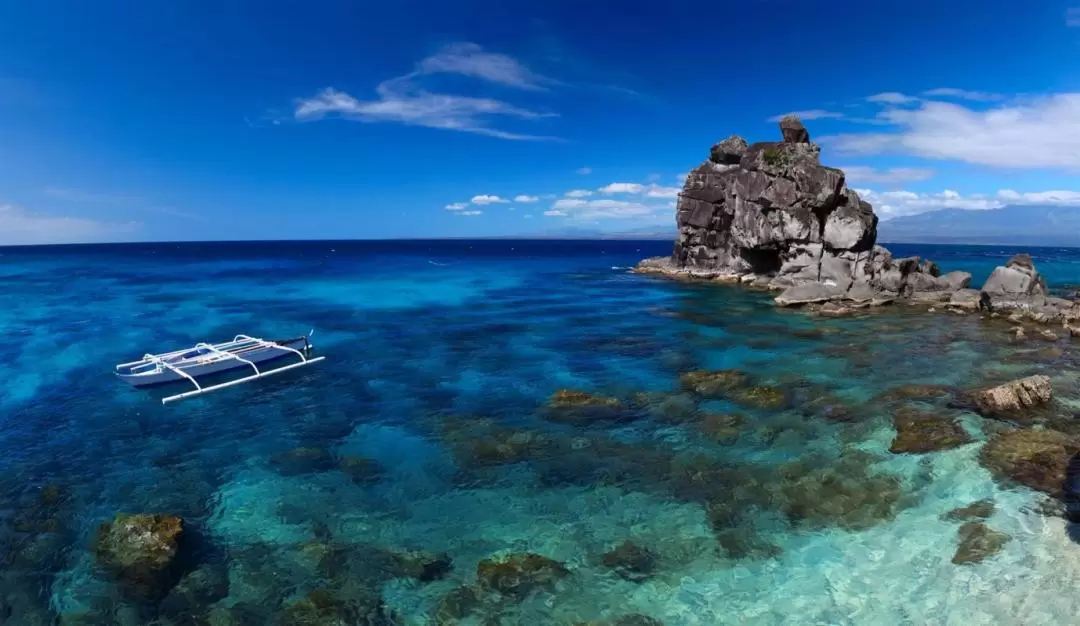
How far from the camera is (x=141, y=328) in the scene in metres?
38.5

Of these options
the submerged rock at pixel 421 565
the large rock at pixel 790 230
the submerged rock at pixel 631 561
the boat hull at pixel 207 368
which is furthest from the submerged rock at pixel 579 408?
the large rock at pixel 790 230

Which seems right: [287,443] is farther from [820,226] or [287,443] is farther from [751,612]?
[820,226]

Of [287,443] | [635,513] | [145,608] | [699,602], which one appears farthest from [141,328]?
[699,602]

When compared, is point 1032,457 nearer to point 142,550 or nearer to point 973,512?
point 973,512

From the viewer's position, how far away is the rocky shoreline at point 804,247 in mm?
41594

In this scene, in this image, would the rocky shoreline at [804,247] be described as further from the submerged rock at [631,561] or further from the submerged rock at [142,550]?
the submerged rock at [142,550]

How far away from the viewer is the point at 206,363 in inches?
1031

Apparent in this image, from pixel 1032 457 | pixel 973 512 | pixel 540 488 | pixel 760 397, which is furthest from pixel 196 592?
pixel 1032 457

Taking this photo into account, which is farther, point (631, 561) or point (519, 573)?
point (631, 561)

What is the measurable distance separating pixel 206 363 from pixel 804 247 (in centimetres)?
5277

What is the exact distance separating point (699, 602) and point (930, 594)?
432 cm

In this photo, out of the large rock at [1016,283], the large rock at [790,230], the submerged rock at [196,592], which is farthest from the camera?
the large rock at [790,230]

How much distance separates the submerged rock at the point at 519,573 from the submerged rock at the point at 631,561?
102 cm

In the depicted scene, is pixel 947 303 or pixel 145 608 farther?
pixel 947 303
